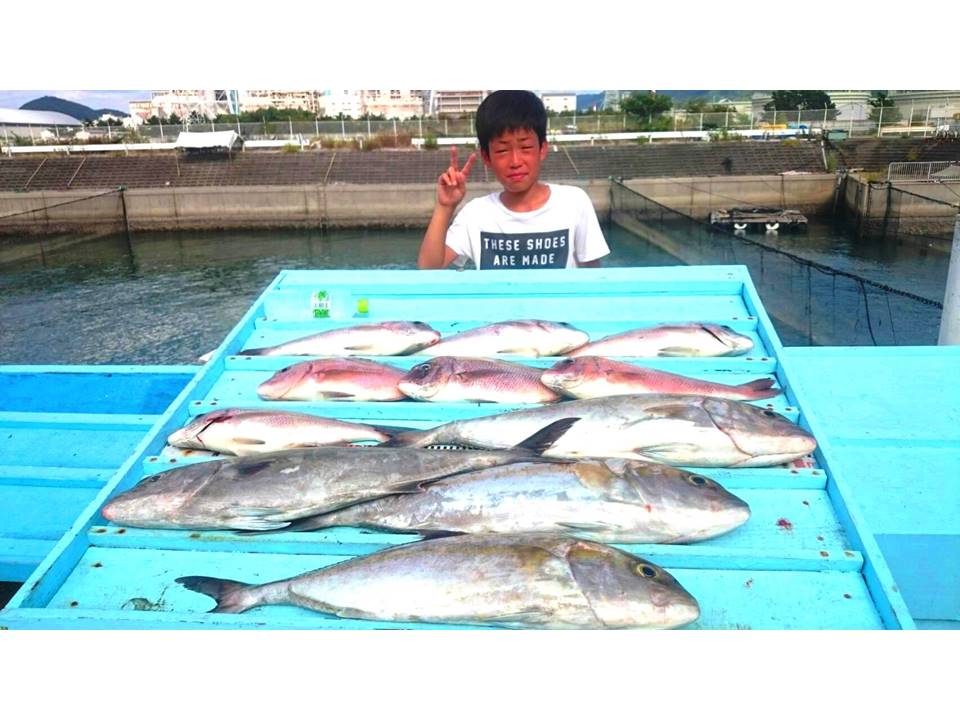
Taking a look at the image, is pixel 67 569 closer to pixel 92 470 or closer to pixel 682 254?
pixel 92 470

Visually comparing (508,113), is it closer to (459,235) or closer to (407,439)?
(459,235)

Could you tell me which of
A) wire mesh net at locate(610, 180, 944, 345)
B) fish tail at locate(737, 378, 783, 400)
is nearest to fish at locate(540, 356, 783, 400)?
fish tail at locate(737, 378, 783, 400)

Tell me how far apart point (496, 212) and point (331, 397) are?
6.81ft

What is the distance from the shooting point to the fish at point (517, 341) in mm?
3682

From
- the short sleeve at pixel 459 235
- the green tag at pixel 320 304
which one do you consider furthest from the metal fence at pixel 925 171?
the green tag at pixel 320 304

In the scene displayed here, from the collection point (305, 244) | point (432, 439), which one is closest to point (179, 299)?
point (305, 244)

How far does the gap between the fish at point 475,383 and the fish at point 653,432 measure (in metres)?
0.21

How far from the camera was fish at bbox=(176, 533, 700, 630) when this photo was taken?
2002mm

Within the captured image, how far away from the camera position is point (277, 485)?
2.57 m

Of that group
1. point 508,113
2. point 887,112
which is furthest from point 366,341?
A: point 887,112

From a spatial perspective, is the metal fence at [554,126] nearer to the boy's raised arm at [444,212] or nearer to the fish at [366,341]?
the boy's raised arm at [444,212]

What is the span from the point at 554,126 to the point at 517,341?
3989 cm

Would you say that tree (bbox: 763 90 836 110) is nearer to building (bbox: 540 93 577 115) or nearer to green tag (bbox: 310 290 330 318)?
building (bbox: 540 93 577 115)

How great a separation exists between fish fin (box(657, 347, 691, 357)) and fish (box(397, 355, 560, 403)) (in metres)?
0.78
